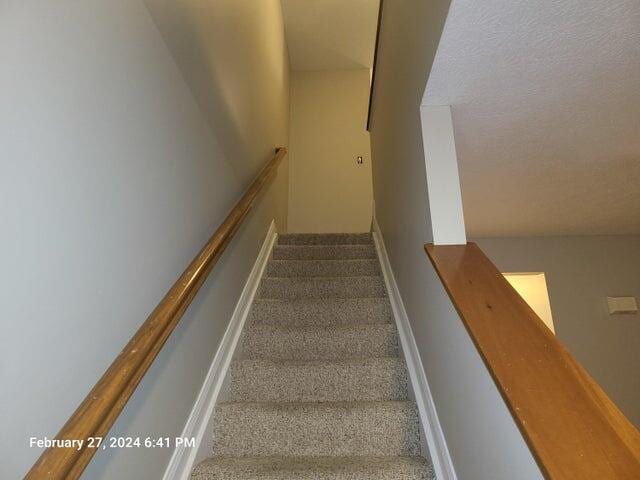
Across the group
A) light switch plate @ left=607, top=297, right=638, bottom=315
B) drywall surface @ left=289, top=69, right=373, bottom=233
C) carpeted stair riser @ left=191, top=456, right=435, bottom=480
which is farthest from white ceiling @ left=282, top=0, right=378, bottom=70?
carpeted stair riser @ left=191, top=456, right=435, bottom=480

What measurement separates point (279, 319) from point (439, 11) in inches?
64.2

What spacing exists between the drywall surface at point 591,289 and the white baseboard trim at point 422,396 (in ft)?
3.87

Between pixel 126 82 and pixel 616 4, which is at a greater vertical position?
pixel 616 4

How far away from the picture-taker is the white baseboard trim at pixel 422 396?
119cm

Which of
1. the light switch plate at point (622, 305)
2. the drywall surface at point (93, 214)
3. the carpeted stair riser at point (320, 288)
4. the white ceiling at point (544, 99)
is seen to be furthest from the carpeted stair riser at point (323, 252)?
the light switch plate at point (622, 305)

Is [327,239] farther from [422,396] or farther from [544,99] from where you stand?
[544,99]

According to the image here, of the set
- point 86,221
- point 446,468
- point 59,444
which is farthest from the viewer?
point 446,468

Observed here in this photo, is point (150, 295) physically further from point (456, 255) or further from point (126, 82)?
point (456, 255)

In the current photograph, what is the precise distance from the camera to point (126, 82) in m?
0.95

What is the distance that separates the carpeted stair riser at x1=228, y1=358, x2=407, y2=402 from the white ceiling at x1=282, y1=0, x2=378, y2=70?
3648mm

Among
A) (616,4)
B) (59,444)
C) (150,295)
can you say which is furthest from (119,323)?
(616,4)

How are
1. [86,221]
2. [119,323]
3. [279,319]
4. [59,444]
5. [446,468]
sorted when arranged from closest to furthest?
1. [59,444]
2. [86,221]
3. [119,323]
4. [446,468]
5. [279,319]

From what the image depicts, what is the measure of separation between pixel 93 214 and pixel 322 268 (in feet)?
6.38

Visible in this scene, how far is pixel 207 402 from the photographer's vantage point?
4.70 ft
